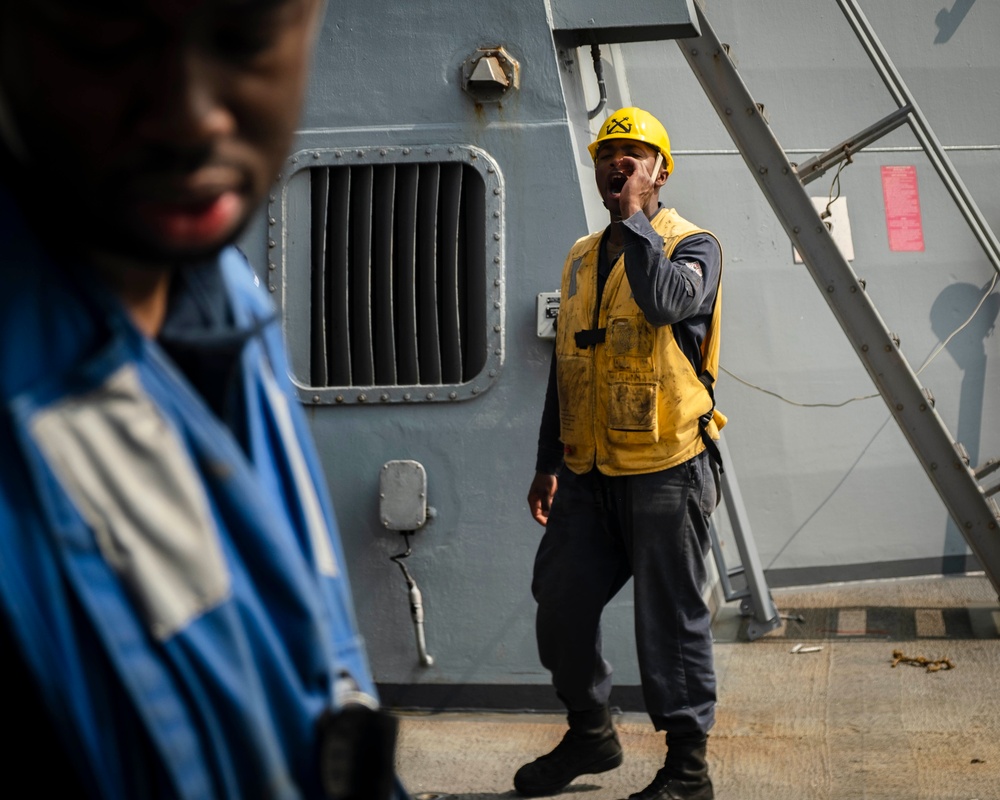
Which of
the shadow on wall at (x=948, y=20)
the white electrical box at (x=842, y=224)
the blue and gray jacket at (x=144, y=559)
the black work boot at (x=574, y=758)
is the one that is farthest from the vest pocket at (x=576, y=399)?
the shadow on wall at (x=948, y=20)

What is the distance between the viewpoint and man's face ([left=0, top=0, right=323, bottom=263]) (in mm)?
836

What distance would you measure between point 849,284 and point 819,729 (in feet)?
5.58

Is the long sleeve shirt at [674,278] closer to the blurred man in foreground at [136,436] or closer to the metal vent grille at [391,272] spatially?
the metal vent grille at [391,272]

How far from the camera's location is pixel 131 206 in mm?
860

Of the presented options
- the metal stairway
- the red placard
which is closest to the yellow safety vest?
the metal stairway

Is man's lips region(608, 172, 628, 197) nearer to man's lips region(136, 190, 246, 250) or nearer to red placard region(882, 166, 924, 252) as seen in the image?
man's lips region(136, 190, 246, 250)

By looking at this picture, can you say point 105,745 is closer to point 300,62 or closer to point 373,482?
point 300,62

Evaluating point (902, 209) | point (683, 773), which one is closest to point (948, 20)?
point (902, 209)

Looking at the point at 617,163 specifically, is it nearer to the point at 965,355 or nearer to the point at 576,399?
the point at 576,399

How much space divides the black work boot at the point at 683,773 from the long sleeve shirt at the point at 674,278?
109 centimetres

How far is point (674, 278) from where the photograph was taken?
11.4 ft

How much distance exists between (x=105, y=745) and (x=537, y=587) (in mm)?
2899

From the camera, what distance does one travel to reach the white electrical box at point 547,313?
4.49 meters

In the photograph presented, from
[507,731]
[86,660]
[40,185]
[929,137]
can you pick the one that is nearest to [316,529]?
[86,660]
